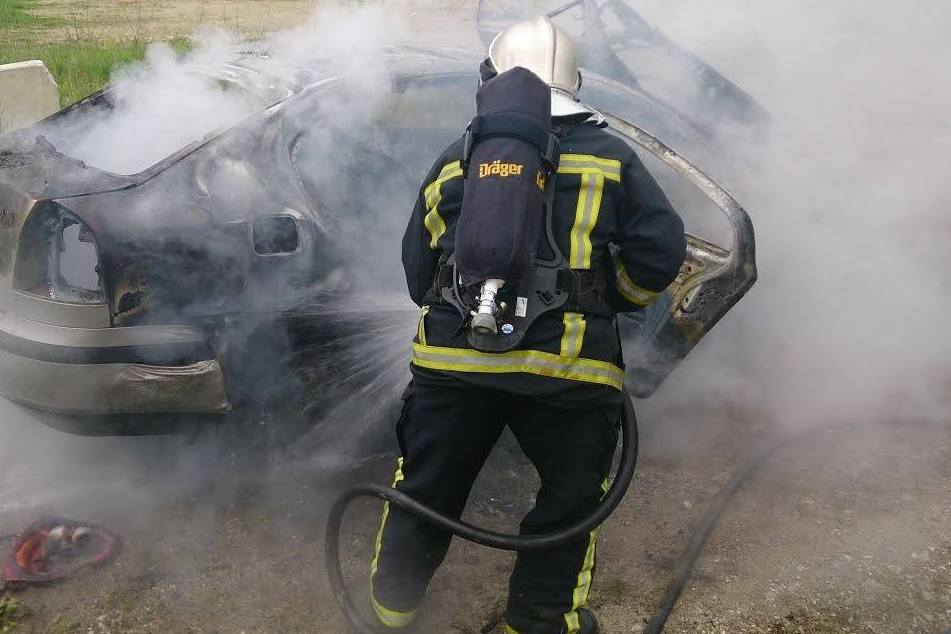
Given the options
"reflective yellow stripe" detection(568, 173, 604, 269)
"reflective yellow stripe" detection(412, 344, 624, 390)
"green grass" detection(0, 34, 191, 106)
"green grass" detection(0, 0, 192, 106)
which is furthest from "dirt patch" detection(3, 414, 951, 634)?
"green grass" detection(0, 34, 191, 106)

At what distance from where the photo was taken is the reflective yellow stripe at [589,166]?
234 centimetres

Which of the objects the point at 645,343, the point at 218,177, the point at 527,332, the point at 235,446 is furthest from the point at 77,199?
the point at 645,343

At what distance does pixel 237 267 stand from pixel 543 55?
4.21 ft

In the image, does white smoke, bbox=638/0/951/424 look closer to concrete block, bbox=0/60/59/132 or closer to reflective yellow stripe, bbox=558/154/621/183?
reflective yellow stripe, bbox=558/154/621/183

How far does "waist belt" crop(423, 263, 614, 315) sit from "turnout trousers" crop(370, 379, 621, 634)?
0.27 meters

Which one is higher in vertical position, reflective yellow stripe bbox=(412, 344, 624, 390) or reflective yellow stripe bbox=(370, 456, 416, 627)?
reflective yellow stripe bbox=(412, 344, 624, 390)

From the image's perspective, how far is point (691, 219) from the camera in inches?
142

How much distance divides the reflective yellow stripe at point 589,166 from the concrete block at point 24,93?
5.67 metres

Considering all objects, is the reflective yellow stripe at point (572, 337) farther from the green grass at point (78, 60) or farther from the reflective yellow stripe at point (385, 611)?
the green grass at point (78, 60)

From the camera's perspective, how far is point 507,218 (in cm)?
214

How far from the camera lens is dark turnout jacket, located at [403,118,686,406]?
→ 2.32m

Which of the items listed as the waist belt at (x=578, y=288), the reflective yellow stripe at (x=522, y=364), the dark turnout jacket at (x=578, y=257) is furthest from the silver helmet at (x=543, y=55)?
the reflective yellow stripe at (x=522, y=364)

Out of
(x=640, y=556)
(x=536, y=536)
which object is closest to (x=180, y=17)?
(x=640, y=556)

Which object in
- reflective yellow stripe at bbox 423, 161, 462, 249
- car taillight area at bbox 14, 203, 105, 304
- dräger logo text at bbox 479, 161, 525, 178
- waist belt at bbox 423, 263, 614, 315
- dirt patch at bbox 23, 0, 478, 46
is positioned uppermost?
dräger logo text at bbox 479, 161, 525, 178
